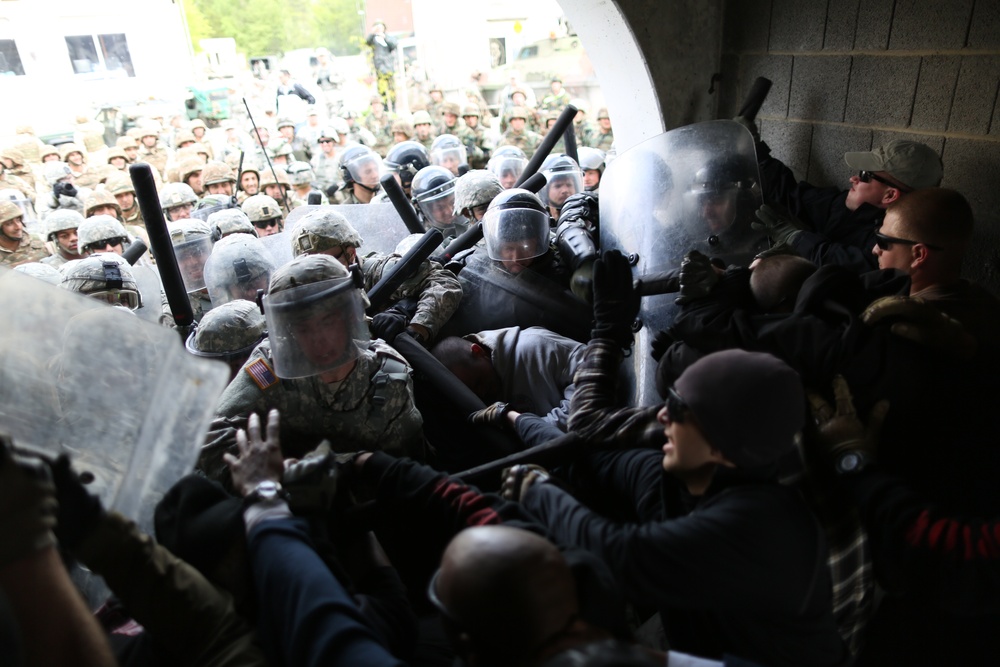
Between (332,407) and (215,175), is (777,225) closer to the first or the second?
(332,407)

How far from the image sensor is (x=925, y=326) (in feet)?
6.08

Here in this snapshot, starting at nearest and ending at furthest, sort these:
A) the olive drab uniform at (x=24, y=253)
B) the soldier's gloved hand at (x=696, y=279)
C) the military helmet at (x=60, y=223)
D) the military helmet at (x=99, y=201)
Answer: the soldier's gloved hand at (x=696, y=279) → the military helmet at (x=60, y=223) → the olive drab uniform at (x=24, y=253) → the military helmet at (x=99, y=201)

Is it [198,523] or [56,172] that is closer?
[198,523]

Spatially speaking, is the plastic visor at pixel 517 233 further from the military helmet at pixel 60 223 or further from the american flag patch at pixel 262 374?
the military helmet at pixel 60 223

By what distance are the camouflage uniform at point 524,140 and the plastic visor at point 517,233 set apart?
25.3ft

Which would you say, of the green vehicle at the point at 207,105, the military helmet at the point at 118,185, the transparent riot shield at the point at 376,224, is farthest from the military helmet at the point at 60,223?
the green vehicle at the point at 207,105

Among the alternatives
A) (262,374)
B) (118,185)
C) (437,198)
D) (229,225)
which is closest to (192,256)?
(229,225)

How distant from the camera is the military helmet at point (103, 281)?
382 centimetres

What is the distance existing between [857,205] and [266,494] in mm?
3096

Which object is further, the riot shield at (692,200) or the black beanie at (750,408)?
the riot shield at (692,200)

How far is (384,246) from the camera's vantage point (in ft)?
17.2

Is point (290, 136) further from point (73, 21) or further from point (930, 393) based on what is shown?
point (930, 393)

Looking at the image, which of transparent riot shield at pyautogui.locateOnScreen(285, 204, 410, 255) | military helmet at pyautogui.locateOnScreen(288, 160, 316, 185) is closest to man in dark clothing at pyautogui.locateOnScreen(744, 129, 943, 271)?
transparent riot shield at pyautogui.locateOnScreen(285, 204, 410, 255)

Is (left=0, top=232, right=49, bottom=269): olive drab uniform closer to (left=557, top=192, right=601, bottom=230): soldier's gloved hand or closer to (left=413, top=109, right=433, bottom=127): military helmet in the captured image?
(left=557, top=192, right=601, bottom=230): soldier's gloved hand
